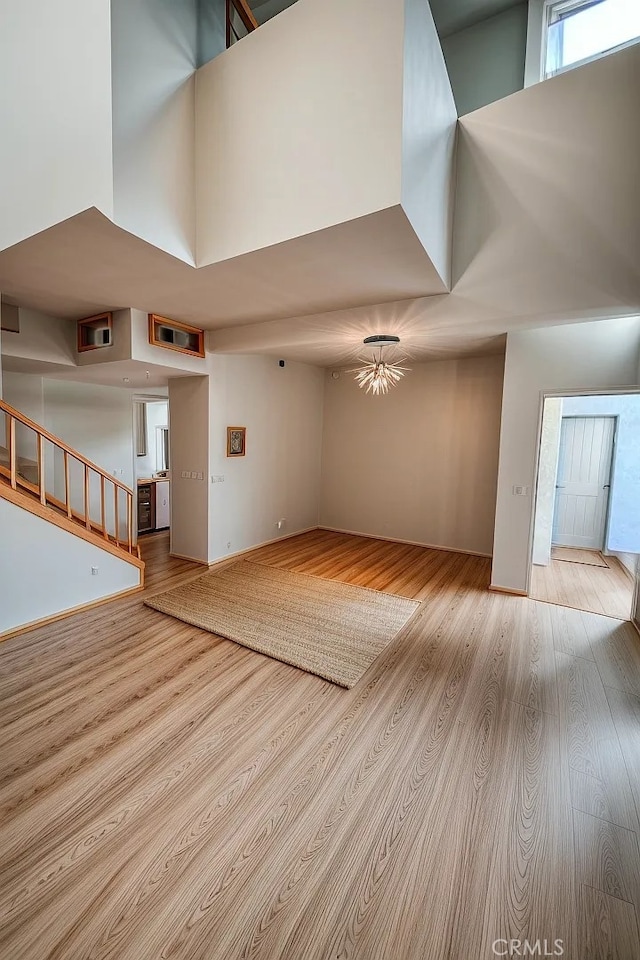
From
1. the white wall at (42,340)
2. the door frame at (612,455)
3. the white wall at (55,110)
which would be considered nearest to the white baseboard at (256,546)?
the white wall at (42,340)

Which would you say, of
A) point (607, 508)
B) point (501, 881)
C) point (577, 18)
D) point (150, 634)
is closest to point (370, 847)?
point (501, 881)

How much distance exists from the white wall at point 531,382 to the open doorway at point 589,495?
846mm

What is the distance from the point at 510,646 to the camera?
3.25m

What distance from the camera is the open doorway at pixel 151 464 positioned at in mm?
6797

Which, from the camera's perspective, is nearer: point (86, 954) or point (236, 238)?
point (86, 954)

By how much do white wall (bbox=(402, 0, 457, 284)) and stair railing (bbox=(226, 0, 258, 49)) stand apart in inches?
62.9

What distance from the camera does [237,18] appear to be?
331cm

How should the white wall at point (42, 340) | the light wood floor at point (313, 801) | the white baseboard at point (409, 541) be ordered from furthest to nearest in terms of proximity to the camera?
the white baseboard at point (409, 541), the white wall at point (42, 340), the light wood floor at point (313, 801)

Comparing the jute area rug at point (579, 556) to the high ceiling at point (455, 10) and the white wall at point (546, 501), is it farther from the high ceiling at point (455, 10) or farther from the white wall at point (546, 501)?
the high ceiling at point (455, 10)

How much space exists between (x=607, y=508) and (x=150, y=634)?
6.21 metres

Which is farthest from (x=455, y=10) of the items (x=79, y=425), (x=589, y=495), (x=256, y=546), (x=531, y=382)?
(x=79, y=425)

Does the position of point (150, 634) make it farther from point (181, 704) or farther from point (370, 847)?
point (370, 847)

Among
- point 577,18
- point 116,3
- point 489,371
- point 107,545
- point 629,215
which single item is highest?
point 577,18

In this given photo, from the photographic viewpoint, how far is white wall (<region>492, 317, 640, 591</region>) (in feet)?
11.6
